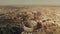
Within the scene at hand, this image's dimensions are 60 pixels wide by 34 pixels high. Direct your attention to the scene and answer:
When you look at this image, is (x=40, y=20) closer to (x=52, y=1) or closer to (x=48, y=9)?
(x=48, y=9)

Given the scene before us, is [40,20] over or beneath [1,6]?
beneath

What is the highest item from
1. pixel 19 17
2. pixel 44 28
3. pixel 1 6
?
pixel 1 6

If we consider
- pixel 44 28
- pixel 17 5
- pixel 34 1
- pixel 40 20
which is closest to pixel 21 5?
pixel 17 5

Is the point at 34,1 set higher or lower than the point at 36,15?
higher

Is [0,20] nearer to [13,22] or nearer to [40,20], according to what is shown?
[13,22]

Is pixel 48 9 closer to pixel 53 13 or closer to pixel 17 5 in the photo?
pixel 53 13

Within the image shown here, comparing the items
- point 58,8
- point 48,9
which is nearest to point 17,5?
point 48,9

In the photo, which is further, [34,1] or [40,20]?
[34,1]
